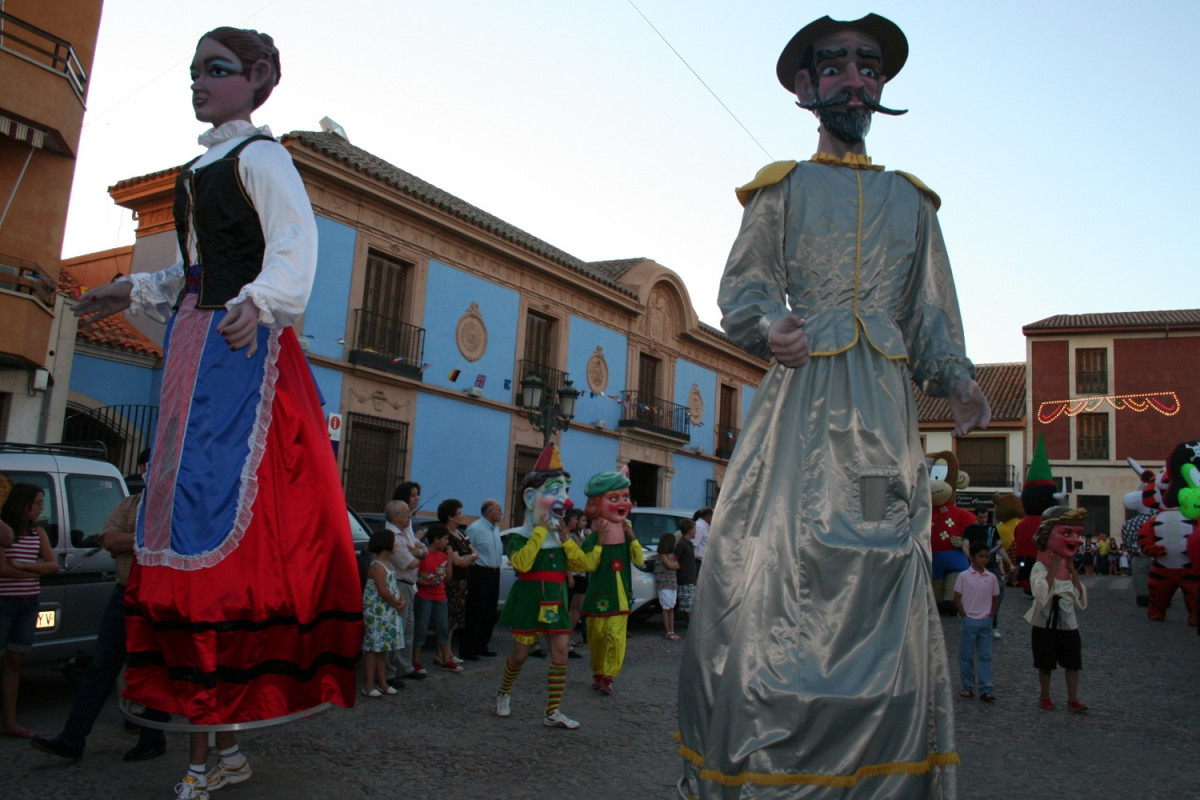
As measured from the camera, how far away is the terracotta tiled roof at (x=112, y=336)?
1488 centimetres

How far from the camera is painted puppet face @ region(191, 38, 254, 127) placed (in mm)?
3686

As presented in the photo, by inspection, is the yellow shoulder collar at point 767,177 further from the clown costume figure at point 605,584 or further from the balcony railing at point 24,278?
the balcony railing at point 24,278

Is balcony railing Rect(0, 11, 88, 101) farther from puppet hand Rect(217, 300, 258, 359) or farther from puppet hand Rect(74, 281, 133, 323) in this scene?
puppet hand Rect(217, 300, 258, 359)

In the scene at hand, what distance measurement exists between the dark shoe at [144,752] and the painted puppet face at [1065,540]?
6472 mm

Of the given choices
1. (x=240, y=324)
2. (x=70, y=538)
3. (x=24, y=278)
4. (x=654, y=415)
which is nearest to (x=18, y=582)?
(x=70, y=538)

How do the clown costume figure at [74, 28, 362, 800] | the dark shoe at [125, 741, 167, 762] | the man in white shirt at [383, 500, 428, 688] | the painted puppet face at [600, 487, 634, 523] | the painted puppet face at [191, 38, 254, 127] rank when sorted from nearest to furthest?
1. the clown costume figure at [74, 28, 362, 800]
2. the painted puppet face at [191, 38, 254, 127]
3. the dark shoe at [125, 741, 167, 762]
4. the painted puppet face at [600, 487, 634, 523]
5. the man in white shirt at [383, 500, 428, 688]

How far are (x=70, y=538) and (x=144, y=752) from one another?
2228mm

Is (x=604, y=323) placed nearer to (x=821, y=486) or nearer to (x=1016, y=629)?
(x=1016, y=629)

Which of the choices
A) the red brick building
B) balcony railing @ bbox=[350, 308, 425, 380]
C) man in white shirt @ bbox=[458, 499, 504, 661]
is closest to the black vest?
man in white shirt @ bbox=[458, 499, 504, 661]

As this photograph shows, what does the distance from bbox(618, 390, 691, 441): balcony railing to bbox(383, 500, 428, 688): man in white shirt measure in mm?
15753

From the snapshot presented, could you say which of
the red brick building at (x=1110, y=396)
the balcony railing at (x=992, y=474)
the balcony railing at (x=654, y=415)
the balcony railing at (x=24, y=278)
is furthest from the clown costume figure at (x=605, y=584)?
the balcony railing at (x=992, y=474)

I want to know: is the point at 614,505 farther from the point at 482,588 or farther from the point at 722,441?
the point at 722,441

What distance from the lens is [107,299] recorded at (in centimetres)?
380

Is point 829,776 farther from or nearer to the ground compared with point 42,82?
nearer to the ground
